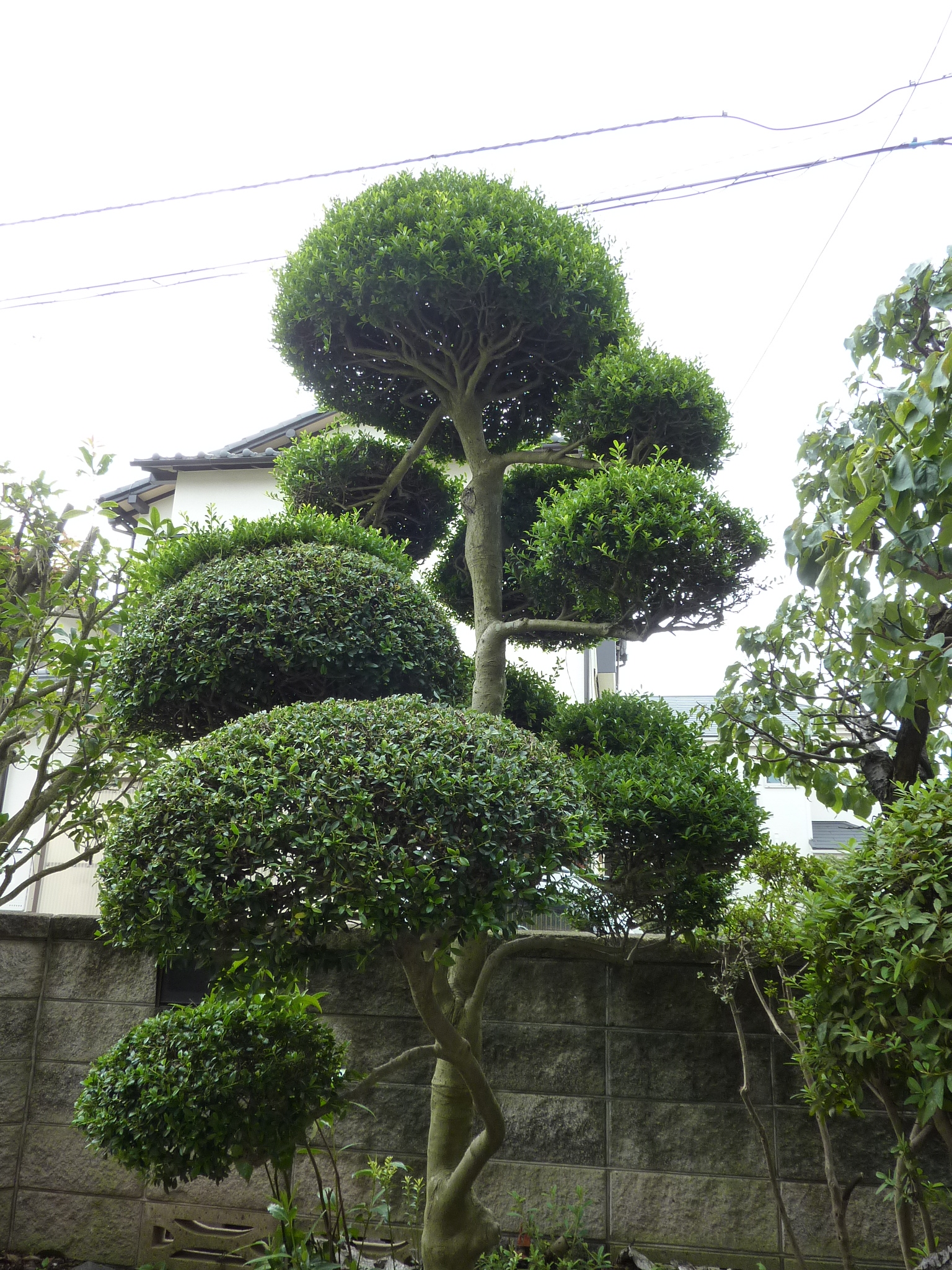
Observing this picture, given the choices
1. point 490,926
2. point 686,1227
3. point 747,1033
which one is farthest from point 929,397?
point 686,1227

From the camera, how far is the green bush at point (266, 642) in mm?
4039

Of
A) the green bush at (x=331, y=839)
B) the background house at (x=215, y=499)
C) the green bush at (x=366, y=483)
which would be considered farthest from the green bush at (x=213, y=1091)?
the background house at (x=215, y=499)

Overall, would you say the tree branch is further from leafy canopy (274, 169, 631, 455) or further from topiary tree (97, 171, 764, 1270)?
leafy canopy (274, 169, 631, 455)

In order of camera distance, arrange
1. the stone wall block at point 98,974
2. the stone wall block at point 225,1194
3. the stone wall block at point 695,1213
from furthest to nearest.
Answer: the stone wall block at point 98,974
the stone wall block at point 225,1194
the stone wall block at point 695,1213

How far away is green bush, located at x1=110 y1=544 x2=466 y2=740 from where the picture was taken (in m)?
4.04

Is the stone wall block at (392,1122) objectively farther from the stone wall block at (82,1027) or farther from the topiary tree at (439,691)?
the stone wall block at (82,1027)

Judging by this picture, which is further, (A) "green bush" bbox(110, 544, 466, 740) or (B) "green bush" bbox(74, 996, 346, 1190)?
(A) "green bush" bbox(110, 544, 466, 740)

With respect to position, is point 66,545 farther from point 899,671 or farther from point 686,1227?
point 686,1227

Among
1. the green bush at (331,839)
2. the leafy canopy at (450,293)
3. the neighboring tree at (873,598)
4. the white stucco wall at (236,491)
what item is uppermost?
the white stucco wall at (236,491)

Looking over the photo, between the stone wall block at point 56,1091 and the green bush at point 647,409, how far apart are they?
4451 mm

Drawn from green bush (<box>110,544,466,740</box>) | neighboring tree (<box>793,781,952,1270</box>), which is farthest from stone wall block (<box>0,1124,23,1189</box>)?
neighboring tree (<box>793,781,952,1270</box>)

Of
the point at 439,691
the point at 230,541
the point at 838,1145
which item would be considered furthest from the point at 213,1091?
the point at 838,1145

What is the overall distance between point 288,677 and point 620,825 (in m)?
1.74

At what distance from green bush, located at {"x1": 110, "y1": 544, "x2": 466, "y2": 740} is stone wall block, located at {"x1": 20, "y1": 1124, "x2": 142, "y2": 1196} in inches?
Answer: 88.5
